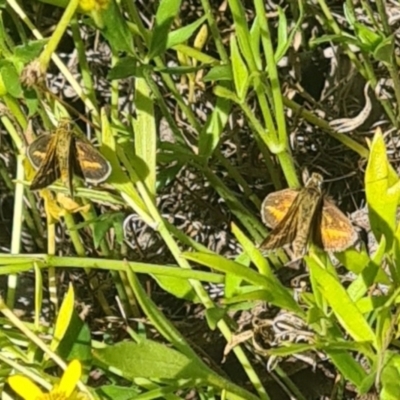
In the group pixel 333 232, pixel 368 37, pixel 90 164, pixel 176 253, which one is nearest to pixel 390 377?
pixel 333 232

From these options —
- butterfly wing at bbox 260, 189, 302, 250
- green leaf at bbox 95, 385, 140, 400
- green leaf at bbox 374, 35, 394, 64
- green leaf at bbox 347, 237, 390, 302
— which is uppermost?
green leaf at bbox 374, 35, 394, 64

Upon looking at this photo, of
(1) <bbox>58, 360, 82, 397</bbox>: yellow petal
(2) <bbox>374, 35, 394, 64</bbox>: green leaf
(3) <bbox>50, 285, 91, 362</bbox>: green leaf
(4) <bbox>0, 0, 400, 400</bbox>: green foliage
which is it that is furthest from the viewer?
(2) <bbox>374, 35, 394, 64</bbox>: green leaf

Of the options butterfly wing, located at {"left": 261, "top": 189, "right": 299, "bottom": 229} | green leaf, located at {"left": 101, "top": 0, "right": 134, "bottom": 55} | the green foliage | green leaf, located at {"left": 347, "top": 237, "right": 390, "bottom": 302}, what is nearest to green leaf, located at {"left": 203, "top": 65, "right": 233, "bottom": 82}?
the green foliage

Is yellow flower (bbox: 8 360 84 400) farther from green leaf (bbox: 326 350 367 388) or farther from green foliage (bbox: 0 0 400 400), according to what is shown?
green leaf (bbox: 326 350 367 388)

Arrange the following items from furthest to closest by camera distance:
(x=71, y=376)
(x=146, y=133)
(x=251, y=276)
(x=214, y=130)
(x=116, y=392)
A: (x=214, y=130)
(x=146, y=133)
(x=116, y=392)
(x=251, y=276)
(x=71, y=376)

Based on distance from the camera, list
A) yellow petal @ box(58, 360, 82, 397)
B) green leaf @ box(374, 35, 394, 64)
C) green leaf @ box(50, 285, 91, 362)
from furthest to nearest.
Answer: green leaf @ box(374, 35, 394, 64) → green leaf @ box(50, 285, 91, 362) → yellow petal @ box(58, 360, 82, 397)

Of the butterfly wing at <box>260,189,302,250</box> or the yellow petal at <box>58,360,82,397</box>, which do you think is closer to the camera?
the yellow petal at <box>58,360,82,397</box>

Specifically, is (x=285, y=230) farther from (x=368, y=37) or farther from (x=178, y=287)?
(x=368, y=37)

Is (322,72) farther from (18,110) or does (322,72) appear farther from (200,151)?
(18,110)
